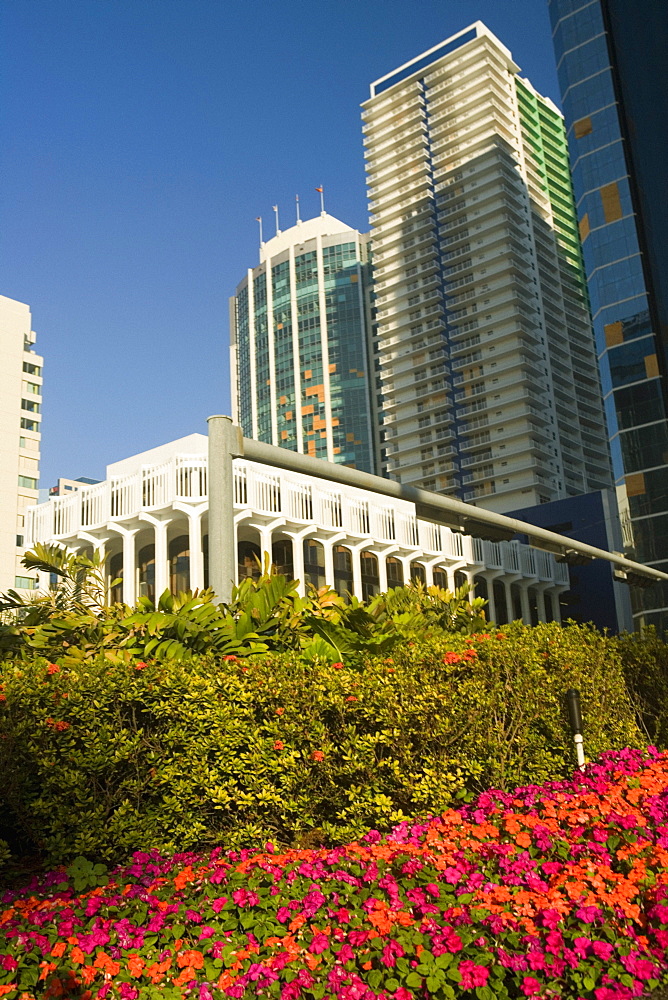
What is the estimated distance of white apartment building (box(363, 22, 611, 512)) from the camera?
292 ft

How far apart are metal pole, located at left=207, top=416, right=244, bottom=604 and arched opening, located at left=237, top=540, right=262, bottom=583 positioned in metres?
25.0

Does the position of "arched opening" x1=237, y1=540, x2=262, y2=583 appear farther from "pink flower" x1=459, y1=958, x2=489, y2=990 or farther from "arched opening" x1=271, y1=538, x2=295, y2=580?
"pink flower" x1=459, y1=958, x2=489, y2=990

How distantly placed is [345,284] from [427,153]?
72.2 ft

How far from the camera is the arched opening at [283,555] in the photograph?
33.7 meters

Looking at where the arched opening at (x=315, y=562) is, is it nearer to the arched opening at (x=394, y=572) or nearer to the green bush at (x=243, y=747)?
the arched opening at (x=394, y=572)

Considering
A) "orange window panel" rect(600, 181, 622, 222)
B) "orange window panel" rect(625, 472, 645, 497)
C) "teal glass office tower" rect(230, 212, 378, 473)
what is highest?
"teal glass office tower" rect(230, 212, 378, 473)

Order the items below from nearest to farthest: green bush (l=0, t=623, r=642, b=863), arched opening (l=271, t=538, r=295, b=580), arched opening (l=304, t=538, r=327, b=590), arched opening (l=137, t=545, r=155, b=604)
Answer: green bush (l=0, t=623, r=642, b=863), arched opening (l=137, t=545, r=155, b=604), arched opening (l=271, t=538, r=295, b=580), arched opening (l=304, t=538, r=327, b=590)

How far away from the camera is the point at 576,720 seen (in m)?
6.84

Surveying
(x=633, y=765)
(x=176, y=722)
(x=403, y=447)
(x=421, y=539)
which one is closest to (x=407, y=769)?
(x=176, y=722)

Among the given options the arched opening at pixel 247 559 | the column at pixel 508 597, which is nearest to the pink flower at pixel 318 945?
the arched opening at pixel 247 559

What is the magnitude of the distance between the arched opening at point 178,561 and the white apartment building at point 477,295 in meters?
57.5

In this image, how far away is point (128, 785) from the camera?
5336 millimetres

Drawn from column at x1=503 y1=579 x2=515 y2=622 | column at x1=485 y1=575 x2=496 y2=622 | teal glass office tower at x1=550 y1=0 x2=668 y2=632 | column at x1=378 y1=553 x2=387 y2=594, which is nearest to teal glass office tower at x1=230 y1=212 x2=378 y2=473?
teal glass office tower at x1=550 y1=0 x2=668 y2=632

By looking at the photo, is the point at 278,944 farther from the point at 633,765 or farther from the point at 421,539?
the point at 421,539
